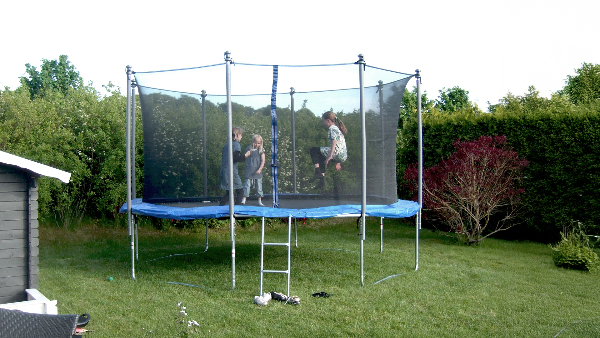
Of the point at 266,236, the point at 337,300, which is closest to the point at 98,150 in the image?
the point at 266,236

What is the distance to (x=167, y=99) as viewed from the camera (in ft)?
19.6

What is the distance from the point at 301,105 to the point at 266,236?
3.13 m

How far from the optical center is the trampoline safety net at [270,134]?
18.2 feet

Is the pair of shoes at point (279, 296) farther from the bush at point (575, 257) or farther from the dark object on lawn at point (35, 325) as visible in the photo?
the bush at point (575, 257)

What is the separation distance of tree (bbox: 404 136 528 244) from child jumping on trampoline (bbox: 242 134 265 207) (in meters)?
2.75

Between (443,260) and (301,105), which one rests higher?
(301,105)

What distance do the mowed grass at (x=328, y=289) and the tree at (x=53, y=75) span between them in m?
21.0

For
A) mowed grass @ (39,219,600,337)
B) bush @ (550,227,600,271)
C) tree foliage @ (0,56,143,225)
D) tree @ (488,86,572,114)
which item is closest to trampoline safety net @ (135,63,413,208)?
mowed grass @ (39,219,600,337)

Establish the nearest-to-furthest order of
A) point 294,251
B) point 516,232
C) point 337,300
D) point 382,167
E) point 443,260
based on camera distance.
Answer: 1. point 337,300
2. point 382,167
3. point 443,260
4. point 294,251
5. point 516,232

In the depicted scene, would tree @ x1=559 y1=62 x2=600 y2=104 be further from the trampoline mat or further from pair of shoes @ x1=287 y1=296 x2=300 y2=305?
pair of shoes @ x1=287 y1=296 x2=300 y2=305

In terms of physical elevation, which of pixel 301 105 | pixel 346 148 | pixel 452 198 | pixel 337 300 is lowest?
pixel 337 300

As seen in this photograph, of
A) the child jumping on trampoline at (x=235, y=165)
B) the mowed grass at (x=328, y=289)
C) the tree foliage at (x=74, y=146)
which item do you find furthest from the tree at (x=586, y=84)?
the tree foliage at (x=74, y=146)

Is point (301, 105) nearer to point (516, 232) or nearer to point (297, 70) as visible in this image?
point (297, 70)

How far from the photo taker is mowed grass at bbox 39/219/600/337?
398 centimetres
